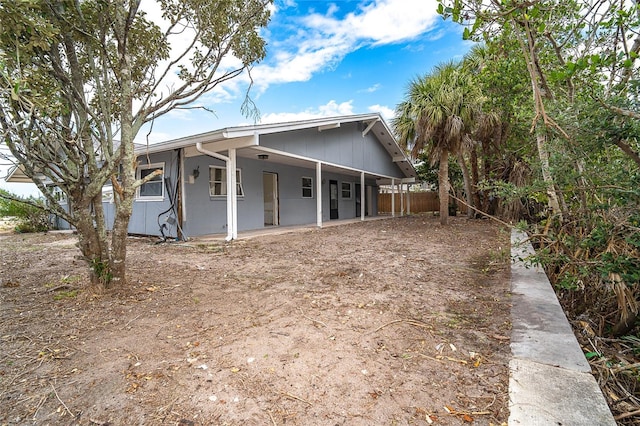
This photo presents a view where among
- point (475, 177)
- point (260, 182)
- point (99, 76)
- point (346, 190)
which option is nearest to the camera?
point (99, 76)

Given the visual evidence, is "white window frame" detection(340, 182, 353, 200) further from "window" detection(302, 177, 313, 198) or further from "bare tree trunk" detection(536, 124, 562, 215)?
"bare tree trunk" detection(536, 124, 562, 215)

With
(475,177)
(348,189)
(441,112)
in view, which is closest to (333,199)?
(348,189)

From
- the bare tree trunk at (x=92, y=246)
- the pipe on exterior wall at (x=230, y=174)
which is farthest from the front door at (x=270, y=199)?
the bare tree trunk at (x=92, y=246)

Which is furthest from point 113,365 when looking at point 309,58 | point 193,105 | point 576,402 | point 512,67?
point 309,58

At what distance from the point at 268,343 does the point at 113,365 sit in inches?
43.7

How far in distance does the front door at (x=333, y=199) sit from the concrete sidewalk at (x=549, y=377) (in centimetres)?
1227

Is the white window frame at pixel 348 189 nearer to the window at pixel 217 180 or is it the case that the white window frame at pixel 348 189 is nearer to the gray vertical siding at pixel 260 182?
the gray vertical siding at pixel 260 182

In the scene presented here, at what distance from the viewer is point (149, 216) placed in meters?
9.23

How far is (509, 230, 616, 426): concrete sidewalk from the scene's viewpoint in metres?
1.60

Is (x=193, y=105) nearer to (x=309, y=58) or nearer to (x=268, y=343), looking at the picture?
(x=268, y=343)

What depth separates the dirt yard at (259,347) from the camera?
179 centimetres

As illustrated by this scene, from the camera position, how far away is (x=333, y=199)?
1547 centimetres

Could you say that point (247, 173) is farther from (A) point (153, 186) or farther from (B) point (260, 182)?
(A) point (153, 186)

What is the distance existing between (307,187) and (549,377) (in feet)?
38.9
